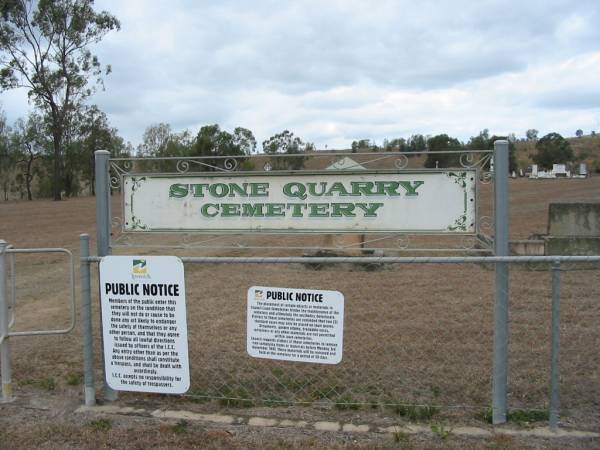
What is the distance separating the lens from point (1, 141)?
56.0m

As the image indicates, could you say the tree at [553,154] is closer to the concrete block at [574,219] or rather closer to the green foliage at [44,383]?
the concrete block at [574,219]

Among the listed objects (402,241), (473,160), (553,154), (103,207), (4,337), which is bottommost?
(4,337)

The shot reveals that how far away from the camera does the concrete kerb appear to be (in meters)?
3.61

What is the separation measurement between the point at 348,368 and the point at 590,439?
6.35ft

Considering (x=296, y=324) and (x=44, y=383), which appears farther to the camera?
(x=44, y=383)

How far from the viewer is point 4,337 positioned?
4383 mm

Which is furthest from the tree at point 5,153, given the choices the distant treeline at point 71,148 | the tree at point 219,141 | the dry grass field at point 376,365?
the dry grass field at point 376,365

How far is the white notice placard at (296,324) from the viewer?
3793 mm

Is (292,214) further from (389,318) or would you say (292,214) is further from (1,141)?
(1,141)

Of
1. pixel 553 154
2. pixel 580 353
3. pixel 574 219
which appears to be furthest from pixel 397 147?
pixel 553 154

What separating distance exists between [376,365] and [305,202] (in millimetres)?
1738

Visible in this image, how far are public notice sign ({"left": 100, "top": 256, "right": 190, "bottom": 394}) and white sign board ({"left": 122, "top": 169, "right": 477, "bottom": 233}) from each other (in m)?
0.39

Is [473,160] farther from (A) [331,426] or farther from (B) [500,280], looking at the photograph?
(A) [331,426]

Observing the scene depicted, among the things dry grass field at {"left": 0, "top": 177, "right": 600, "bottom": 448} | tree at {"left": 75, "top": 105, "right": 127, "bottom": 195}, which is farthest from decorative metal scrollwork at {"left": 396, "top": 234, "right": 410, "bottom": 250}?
tree at {"left": 75, "top": 105, "right": 127, "bottom": 195}
